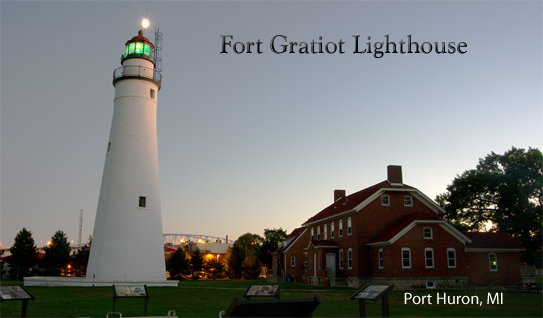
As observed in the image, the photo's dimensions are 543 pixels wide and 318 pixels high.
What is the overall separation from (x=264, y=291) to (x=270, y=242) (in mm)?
63541

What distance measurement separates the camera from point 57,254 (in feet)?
152

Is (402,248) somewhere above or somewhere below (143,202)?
below

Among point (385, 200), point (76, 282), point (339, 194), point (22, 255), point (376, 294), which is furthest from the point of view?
point (339, 194)

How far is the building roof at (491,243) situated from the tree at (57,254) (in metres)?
39.8

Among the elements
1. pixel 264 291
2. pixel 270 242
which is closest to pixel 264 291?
pixel 264 291

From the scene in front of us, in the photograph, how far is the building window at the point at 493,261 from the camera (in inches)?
1431

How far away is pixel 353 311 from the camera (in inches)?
678

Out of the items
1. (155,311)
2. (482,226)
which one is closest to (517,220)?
(482,226)

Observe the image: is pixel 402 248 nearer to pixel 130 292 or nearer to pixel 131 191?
pixel 131 191

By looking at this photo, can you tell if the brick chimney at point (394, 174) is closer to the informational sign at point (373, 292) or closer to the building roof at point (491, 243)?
the building roof at point (491, 243)

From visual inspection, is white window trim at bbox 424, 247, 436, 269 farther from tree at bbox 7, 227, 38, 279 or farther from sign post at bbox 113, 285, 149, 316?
tree at bbox 7, 227, 38, 279

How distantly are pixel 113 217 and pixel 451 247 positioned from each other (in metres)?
25.3

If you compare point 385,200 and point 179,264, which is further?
point 179,264

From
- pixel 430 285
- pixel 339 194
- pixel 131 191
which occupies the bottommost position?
pixel 430 285
